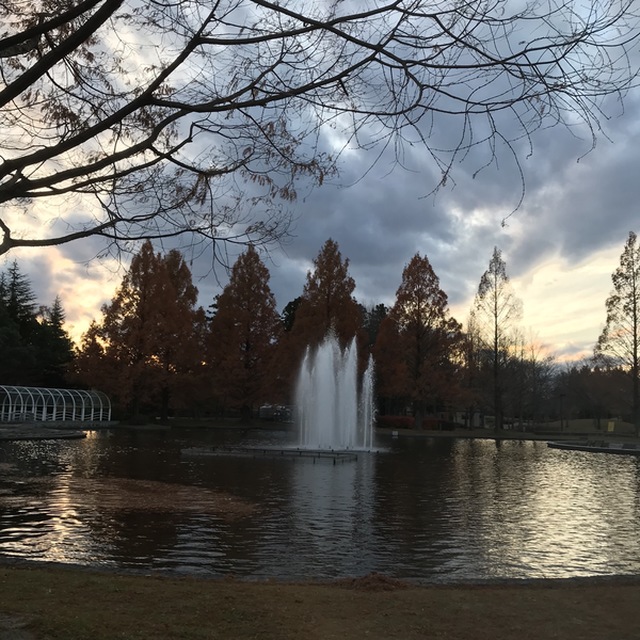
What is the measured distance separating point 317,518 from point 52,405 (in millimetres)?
36863

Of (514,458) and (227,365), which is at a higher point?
(227,365)

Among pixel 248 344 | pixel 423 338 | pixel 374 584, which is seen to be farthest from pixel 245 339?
pixel 374 584

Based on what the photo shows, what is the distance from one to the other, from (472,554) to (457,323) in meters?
41.7

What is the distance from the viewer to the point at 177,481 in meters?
16.7

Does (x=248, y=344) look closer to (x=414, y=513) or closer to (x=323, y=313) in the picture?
(x=323, y=313)

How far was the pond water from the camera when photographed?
8.77m

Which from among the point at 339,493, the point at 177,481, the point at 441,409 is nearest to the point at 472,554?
the point at 339,493

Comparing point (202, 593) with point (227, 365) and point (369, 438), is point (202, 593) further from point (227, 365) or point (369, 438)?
point (227, 365)

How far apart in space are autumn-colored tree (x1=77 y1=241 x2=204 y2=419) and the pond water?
24424 mm

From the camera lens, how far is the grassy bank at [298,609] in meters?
5.07

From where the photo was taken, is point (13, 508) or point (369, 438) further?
point (369, 438)

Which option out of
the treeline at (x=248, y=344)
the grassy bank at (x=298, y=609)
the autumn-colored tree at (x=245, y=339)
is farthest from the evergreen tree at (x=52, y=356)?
the grassy bank at (x=298, y=609)

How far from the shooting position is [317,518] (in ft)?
39.3

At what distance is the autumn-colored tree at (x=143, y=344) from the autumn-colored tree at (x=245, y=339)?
79.0 inches
